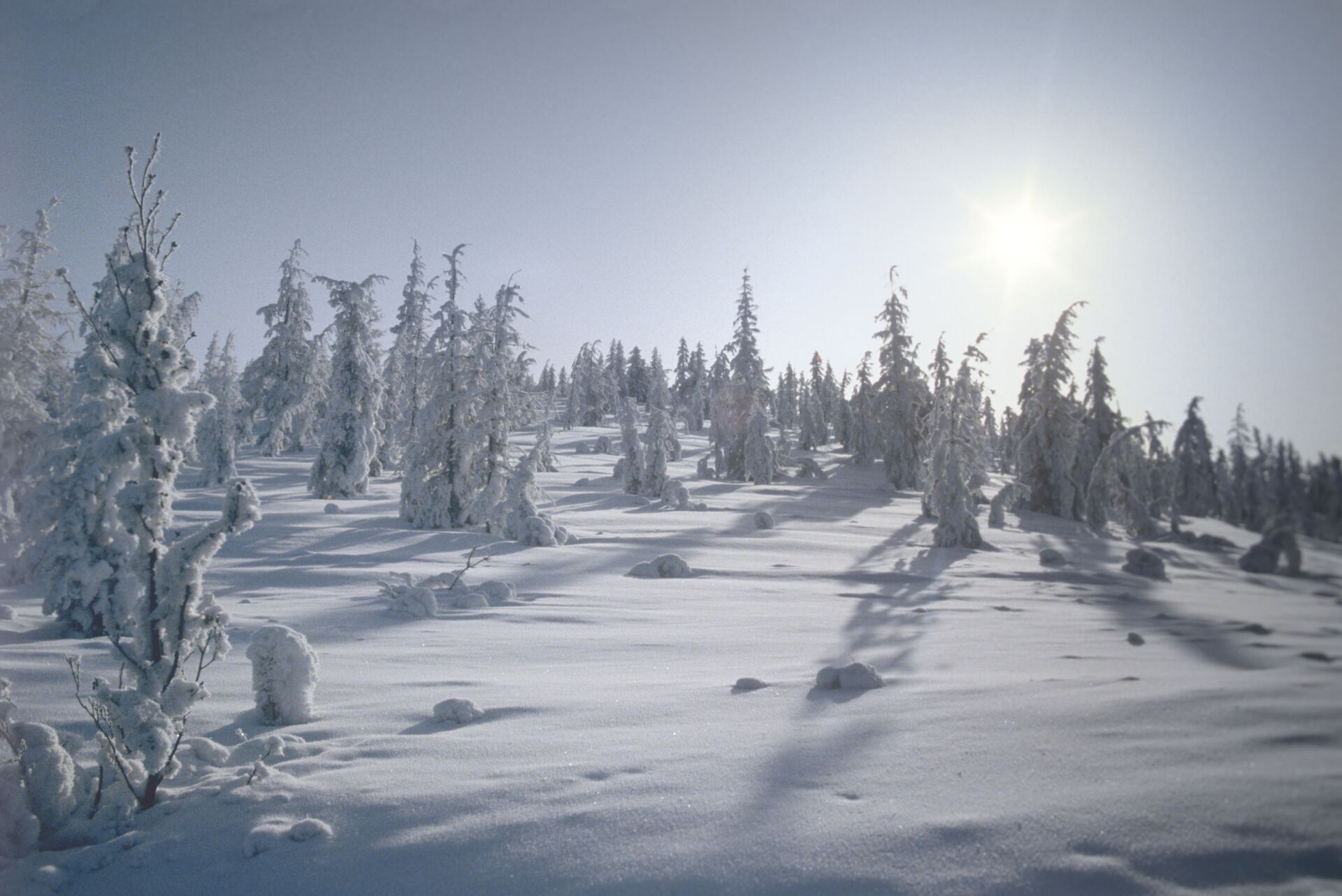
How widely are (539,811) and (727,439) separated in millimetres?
37520

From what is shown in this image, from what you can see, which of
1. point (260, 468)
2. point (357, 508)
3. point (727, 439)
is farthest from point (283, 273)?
point (727, 439)

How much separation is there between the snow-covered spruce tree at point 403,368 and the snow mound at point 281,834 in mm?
42799

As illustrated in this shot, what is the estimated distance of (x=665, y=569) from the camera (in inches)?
506

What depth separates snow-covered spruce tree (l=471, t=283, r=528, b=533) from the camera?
1966 cm

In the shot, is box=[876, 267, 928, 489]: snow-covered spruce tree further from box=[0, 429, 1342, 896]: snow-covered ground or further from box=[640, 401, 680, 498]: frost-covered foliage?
box=[0, 429, 1342, 896]: snow-covered ground

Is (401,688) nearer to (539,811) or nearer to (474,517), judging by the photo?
(539,811)

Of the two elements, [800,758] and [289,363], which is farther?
[289,363]

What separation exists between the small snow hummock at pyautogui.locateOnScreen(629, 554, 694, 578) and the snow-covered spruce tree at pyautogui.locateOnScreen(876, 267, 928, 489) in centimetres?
2536

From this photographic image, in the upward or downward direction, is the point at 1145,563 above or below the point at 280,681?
above

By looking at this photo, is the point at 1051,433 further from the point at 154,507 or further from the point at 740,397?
the point at 740,397

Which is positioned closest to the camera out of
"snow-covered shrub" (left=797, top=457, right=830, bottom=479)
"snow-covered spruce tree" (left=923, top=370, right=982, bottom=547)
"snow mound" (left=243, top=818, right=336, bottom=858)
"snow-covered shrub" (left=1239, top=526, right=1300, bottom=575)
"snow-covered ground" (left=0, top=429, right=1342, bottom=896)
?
"snow-covered shrub" (left=1239, top=526, right=1300, bottom=575)

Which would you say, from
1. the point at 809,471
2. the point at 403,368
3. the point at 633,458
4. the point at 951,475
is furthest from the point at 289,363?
the point at 951,475

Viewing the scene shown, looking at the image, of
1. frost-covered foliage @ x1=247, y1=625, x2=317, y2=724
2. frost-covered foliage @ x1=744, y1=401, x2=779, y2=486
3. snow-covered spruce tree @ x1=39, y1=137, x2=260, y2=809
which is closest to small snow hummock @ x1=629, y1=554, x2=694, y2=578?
frost-covered foliage @ x1=247, y1=625, x2=317, y2=724

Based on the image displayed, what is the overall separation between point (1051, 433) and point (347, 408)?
28662mm
